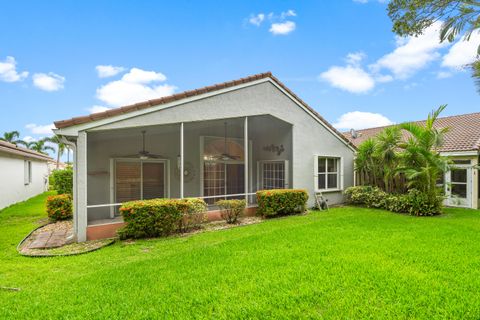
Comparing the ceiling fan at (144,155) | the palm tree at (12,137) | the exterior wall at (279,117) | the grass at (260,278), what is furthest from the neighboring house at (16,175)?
the palm tree at (12,137)

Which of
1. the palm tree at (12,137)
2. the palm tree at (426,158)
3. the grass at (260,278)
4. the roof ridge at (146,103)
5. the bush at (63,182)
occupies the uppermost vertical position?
the palm tree at (12,137)

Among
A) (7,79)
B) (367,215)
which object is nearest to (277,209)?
(367,215)

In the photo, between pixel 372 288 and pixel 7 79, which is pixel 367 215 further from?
pixel 7 79

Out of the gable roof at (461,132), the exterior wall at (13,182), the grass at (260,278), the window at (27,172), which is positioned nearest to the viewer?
the grass at (260,278)

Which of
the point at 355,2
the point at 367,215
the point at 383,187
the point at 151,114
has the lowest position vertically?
the point at 367,215

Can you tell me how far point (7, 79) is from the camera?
17.5 metres

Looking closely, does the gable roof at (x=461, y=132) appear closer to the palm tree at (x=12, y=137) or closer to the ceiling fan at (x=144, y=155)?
the ceiling fan at (x=144, y=155)

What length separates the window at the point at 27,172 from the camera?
58.3 ft

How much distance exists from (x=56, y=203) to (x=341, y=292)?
1141 centimetres

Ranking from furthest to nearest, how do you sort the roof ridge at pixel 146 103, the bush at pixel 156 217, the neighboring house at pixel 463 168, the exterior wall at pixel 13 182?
the exterior wall at pixel 13 182 → the neighboring house at pixel 463 168 → the bush at pixel 156 217 → the roof ridge at pixel 146 103

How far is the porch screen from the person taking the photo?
10.3 m

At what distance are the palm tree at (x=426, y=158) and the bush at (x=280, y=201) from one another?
4826 mm

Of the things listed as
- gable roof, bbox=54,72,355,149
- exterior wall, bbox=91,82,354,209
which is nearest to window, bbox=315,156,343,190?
exterior wall, bbox=91,82,354,209

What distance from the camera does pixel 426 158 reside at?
1087 cm
